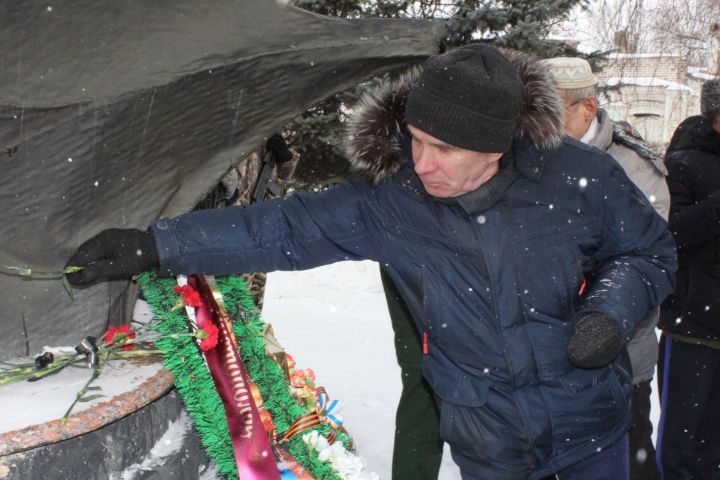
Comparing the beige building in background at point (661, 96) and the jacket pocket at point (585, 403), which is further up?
the jacket pocket at point (585, 403)

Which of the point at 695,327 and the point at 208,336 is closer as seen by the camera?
the point at 208,336

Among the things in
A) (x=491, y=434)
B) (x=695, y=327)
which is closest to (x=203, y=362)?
(x=491, y=434)

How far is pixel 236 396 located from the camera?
1928mm

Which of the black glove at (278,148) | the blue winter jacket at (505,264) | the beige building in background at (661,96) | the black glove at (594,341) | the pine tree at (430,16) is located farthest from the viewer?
the beige building in background at (661,96)

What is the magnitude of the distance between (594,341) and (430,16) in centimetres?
555

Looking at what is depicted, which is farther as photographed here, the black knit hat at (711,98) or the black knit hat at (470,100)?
the black knit hat at (711,98)

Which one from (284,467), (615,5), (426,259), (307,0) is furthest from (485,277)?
(615,5)

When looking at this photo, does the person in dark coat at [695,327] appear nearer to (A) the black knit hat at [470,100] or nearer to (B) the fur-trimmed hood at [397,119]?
(B) the fur-trimmed hood at [397,119]

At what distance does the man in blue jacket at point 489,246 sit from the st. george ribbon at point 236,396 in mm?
149

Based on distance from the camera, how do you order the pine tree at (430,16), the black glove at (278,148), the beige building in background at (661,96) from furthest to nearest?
the beige building in background at (661,96) < the pine tree at (430,16) < the black glove at (278,148)

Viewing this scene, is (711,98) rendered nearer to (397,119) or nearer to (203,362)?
(397,119)

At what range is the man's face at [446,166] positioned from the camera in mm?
1780

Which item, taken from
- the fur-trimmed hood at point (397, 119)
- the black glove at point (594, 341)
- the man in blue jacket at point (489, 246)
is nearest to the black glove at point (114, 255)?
the man in blue jacket at point (489, 246)

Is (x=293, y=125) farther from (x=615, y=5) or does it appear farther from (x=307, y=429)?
(x=615, y=5)
